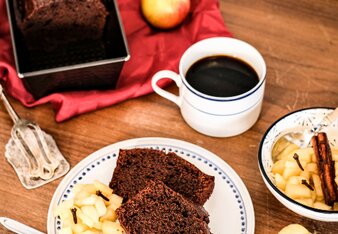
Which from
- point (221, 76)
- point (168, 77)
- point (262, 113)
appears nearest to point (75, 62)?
point (168, 77)

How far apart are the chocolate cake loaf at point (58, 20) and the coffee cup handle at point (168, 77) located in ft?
0.71

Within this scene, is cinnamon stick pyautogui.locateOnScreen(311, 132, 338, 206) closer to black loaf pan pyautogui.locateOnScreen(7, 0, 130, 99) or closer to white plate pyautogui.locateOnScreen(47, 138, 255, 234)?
white plate pyautogui.locateOnScreen(47, 138, 255, 234)

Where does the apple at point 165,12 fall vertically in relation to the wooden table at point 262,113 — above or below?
above

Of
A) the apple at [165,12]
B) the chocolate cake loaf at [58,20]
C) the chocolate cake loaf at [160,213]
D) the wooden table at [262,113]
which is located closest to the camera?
the chocolate cake loaf at [160,213]

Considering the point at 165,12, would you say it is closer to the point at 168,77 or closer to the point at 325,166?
the point at 168,77

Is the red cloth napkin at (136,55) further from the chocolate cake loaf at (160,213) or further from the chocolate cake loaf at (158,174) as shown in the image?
the chocolate cake loaf at (160,213)

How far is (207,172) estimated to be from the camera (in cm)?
131

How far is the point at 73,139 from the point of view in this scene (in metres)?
1.39

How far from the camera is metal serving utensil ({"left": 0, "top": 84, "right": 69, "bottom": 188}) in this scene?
1316mm

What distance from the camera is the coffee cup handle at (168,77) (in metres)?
1.37

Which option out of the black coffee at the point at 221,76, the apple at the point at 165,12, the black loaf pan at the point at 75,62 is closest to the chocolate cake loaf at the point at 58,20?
the black loaf pan at the point at 75,62

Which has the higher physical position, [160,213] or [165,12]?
[165,12]

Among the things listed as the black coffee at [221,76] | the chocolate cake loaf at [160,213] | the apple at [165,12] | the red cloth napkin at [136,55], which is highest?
the apple at [165,12]

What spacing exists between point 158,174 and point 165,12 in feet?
1.60
